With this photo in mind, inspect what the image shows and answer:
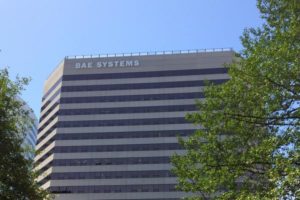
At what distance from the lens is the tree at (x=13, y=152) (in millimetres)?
26203

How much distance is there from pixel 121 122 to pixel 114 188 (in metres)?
14.9

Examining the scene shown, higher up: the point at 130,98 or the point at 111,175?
the point at 130,98

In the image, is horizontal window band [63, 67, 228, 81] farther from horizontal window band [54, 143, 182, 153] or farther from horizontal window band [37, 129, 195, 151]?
horizontal window band [54, 143, 182, 153]

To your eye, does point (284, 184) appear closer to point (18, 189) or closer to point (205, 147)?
point (205, 147)

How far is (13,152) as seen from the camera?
27141 millimetres

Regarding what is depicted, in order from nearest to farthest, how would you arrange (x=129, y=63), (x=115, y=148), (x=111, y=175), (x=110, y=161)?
(x=111, y=175)
(x=110, y=161)
(x=115, y=148)
(x=129, y=63)

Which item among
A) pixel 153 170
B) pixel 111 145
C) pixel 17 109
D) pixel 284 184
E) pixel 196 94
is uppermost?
pixel 196 94

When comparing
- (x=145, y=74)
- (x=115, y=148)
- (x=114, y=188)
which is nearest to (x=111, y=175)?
(x=114, y=188)

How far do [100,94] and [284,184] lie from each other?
303 feet

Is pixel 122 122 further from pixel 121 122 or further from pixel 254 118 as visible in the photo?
pixel 254 118

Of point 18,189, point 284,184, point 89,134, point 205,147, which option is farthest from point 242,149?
point 89,134

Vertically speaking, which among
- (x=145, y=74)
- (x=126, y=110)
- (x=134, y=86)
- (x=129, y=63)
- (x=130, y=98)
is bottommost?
(x=126, y=110)

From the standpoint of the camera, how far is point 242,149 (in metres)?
24.1

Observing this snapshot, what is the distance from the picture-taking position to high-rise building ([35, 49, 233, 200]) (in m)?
97.1
